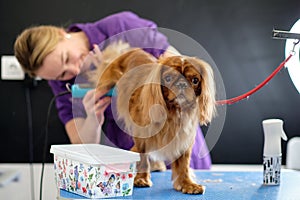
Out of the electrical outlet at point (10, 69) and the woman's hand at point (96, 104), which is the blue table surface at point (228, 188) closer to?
the woman's hand at point (96, 104)

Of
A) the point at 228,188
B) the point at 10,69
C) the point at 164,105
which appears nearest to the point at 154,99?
the point at 164,105

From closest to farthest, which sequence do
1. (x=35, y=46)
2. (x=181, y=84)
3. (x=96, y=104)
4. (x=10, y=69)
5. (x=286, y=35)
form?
(x=181, y=84) → (x=286, y=35) → (x=96, y=104) → (x=35, y=46) → (x=10, y=69)

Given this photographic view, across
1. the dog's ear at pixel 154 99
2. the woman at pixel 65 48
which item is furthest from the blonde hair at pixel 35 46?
the dog's ear at pixel 154 99

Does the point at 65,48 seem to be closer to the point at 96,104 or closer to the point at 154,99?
the point at 96,104

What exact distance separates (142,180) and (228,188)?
0.18 metres

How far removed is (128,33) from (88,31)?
1.59 ft

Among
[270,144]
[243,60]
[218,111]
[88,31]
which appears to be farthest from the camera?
[243,60]

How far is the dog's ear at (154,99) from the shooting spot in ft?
2.92

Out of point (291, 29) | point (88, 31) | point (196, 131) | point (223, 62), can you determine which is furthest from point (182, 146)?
point (223, 62)

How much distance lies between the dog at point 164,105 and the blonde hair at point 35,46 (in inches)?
19.2

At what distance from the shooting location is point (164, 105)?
90 centimetres

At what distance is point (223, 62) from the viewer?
1.78 metres

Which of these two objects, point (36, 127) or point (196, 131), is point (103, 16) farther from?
point (196, 131)

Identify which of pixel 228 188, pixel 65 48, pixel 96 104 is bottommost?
pixel 228 188
